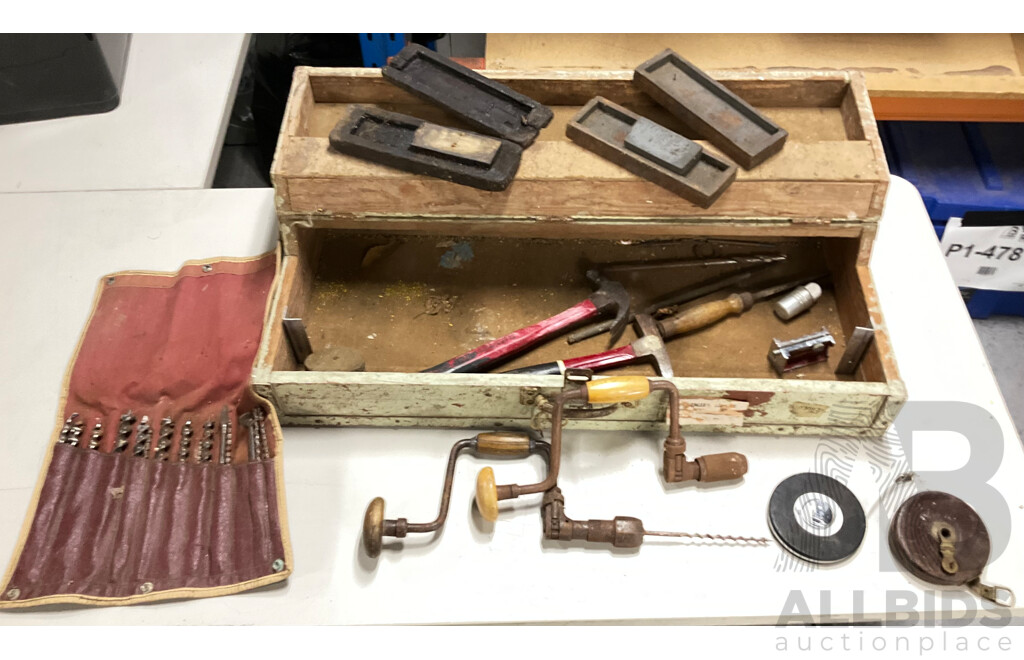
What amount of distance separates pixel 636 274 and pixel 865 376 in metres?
0.45

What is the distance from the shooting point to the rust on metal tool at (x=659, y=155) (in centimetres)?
126

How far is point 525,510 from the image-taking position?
1240mm

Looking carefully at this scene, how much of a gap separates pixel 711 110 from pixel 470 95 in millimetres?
402

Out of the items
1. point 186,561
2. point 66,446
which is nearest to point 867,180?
point 186,561

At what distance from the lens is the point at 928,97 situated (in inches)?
72.2

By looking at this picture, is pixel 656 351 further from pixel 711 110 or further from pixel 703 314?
pixel 711 110

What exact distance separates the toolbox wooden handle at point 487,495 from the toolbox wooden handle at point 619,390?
19cm

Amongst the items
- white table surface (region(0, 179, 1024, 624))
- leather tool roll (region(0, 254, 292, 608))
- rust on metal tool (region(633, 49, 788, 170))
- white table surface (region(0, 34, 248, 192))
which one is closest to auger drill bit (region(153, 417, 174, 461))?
leather tool roll (region(0, 254, 292, 608))

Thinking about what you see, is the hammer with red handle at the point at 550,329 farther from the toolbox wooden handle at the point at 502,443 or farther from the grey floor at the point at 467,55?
the grey floor at the point at 467,55

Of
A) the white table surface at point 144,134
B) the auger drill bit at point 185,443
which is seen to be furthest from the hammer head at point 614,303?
the white table surface at point 144,134

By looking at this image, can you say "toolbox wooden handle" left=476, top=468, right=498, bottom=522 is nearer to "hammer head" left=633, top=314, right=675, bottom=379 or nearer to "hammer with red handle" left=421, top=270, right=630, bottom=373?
"hammer with red handle" left=421, top=270, right=630, bottom=373

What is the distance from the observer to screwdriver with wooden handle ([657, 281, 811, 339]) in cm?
143

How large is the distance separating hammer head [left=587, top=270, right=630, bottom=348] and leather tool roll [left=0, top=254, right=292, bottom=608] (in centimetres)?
59

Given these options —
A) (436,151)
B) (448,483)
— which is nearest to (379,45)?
(436,151)
